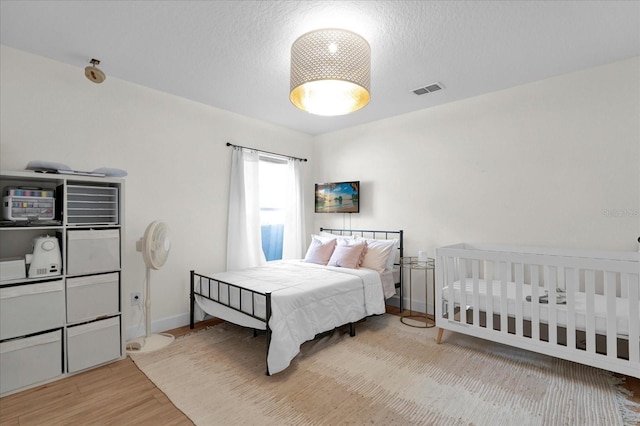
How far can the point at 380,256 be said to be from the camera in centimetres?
353

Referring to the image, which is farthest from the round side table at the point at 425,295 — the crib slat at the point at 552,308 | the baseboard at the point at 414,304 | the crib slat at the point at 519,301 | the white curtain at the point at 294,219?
the white curtain at the point at 294,219

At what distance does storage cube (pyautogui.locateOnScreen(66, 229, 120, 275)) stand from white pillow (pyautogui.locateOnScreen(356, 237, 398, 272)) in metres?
2.45

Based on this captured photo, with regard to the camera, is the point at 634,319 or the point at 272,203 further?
the point at 272,203

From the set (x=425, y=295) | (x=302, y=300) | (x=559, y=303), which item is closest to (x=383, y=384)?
(x=302, y=300)

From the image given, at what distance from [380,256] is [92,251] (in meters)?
2.71

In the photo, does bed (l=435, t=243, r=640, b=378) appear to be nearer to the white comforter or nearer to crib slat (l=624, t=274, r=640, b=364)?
crib slat (l=624, t=274, r=640, b=364)

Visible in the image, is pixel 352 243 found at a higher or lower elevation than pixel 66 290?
higher

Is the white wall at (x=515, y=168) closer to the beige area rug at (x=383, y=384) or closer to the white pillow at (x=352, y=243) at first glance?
the white pillow at (x=352, y=243)

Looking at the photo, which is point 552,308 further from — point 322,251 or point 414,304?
point 322,251

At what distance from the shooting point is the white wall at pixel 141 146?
8.00 ft

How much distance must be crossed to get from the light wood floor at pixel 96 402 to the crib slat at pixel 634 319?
11.6 inches

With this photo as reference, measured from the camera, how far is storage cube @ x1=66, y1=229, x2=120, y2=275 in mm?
2318

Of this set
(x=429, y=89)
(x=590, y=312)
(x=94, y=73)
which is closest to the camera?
(x=590, y=312)

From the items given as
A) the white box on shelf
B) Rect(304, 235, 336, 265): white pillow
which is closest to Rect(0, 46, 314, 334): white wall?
the white box on shelf
